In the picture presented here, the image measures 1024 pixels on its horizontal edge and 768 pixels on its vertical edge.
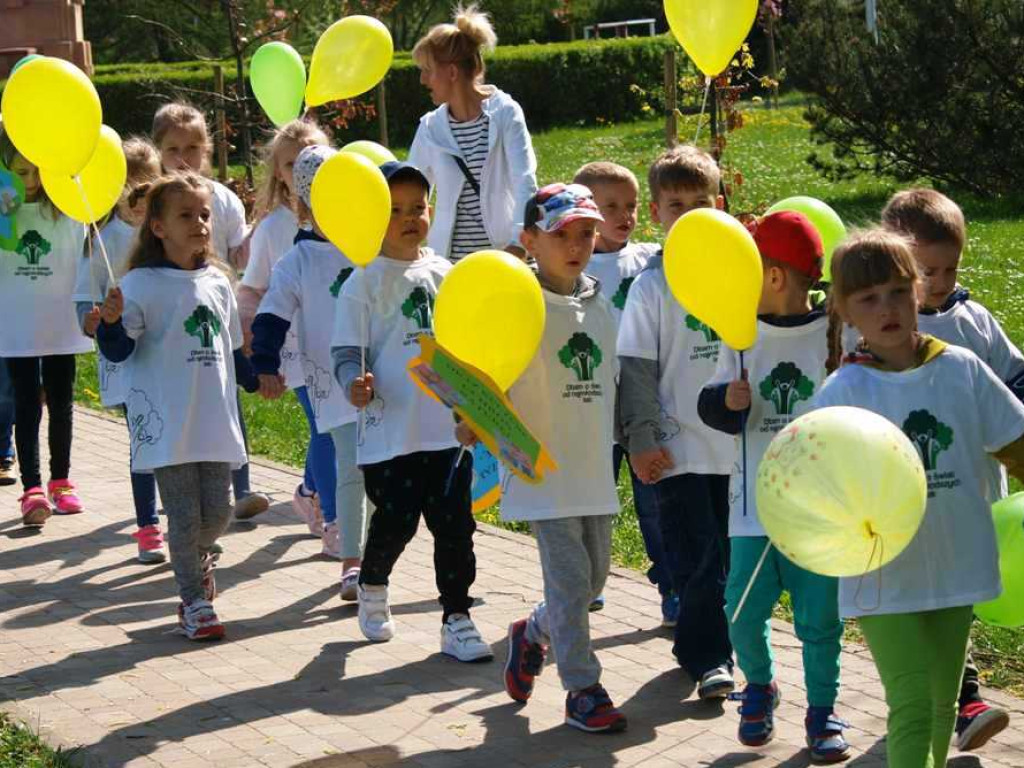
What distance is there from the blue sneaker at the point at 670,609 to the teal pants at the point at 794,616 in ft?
3.94

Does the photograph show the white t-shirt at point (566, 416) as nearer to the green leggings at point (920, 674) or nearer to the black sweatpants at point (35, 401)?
the green leggings at point (920, 674)

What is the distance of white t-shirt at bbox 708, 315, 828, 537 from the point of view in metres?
5.29

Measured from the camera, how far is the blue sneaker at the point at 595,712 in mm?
5539

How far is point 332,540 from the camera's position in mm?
8086

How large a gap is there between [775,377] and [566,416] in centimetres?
70

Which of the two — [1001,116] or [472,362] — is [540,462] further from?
[1001,116]

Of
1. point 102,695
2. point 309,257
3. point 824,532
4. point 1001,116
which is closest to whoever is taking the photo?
point 824,532

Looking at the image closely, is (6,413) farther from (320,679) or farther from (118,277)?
(320,679)

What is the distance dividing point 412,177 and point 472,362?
1.36 metres

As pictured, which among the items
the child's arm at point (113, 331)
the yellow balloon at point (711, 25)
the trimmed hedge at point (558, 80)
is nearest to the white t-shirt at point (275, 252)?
the child's arm at point (113, 331)

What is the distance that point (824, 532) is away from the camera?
13.5 feet

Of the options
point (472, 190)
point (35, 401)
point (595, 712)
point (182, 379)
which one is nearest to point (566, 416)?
point (595, 712)

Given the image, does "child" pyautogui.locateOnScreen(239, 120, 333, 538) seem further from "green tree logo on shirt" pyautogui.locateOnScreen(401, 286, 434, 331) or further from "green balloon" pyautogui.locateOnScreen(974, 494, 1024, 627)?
"green balloon" pyautogui.locateOnScreen(974, 494, 1024, 627)

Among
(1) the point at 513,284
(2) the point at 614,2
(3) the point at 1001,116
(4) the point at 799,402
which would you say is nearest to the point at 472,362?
(1) the point at 513,284
